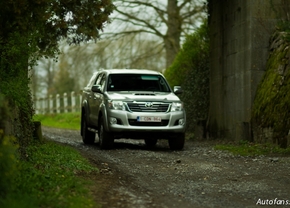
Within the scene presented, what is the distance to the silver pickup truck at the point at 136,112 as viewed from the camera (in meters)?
16.5

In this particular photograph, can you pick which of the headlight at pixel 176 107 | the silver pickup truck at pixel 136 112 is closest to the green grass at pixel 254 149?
the silver pickup truck at pixel 136 112

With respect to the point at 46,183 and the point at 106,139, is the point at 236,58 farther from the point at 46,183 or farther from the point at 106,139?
the point at 46,183

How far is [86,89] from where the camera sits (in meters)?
19.8

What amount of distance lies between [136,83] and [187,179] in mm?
6567

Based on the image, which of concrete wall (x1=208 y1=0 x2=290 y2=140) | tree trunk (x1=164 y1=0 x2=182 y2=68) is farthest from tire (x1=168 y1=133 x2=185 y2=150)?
tree trunk (x1=164 y1=0 x2=182 y2=68)

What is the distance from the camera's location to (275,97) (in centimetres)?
1752

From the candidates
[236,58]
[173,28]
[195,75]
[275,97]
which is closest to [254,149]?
[275,97]

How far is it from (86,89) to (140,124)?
12.2 ft

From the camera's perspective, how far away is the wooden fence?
45234 millimetres

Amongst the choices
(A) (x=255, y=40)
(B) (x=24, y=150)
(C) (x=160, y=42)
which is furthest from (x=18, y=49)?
(C) (x=160, y=42)

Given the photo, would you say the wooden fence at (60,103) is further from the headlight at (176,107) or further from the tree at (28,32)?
the headlight at (176,107)

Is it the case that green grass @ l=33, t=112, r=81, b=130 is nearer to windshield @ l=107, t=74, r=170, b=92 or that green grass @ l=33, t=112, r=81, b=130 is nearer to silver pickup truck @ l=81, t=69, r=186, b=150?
windshield @ l=107, t=74, r=170, b=92

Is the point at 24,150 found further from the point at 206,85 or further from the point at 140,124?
the point at 206,85

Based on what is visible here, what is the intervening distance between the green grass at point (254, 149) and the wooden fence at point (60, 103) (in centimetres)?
2719
